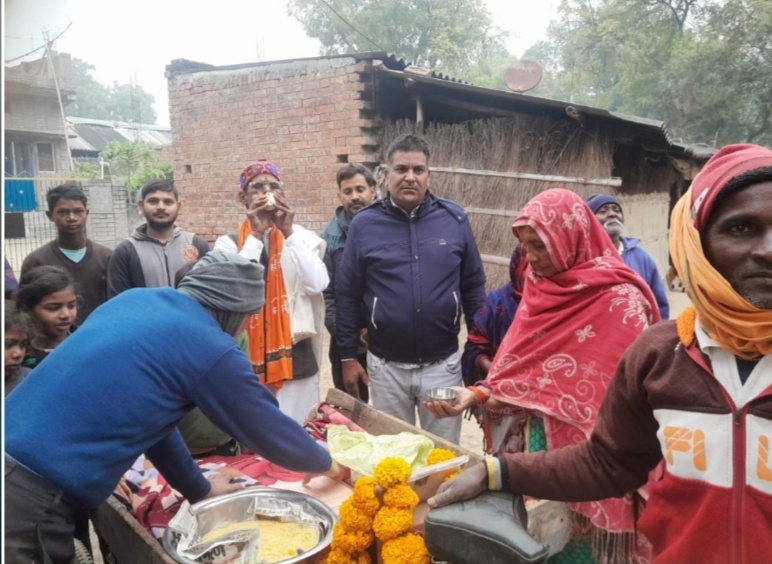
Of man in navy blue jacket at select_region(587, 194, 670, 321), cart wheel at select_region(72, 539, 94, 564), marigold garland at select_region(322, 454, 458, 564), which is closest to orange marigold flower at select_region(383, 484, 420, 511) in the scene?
marigold garland at select_region(322, 454, 458, 564)

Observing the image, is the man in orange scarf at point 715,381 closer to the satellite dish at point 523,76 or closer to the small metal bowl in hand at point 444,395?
the small metal bowl in hand at point 444,395

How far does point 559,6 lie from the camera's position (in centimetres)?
2567

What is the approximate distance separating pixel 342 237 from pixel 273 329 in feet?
3.23

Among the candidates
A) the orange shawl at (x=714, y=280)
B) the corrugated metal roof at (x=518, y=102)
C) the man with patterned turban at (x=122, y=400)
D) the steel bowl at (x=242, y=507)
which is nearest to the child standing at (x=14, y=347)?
the man with patterned turban at (x=122, y=400)

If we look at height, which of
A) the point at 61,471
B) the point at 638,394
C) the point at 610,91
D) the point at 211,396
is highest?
the point at 610,91

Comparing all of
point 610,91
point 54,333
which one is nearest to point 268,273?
point 54,333

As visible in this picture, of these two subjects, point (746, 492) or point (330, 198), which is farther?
point (330, 198)

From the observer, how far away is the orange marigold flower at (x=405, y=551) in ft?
5.82

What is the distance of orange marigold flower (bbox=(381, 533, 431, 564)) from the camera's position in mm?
1775

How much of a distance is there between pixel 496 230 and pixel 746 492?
23.1ft

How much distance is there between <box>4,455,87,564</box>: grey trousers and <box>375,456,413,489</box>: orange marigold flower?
0.92 metres

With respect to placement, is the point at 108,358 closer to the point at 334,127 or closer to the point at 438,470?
the point at 438,470

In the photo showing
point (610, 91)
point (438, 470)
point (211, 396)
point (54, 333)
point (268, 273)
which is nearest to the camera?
point (211, 396)

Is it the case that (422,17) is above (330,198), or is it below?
above
